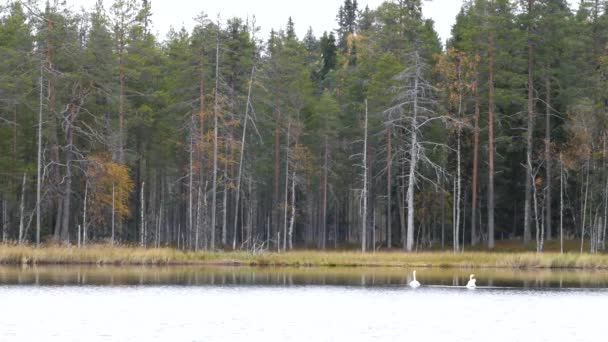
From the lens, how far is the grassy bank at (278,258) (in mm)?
58625

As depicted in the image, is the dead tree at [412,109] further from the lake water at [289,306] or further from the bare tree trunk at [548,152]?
the lake water at [289,306]

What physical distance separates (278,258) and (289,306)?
73.3 feet

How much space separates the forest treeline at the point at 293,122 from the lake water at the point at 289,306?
14981 millimetres

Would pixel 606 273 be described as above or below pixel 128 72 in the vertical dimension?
below

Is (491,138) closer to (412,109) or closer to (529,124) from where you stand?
(529,124)

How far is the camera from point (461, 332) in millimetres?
33094

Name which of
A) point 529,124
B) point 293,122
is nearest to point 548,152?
point 529,124

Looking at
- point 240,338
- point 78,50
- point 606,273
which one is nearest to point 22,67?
point 78,50

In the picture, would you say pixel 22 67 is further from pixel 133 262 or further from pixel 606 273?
pixel 606 273

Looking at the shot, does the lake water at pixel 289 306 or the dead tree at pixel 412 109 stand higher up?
the dead tree at pixel 412 109

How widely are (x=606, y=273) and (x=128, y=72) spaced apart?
3350cm

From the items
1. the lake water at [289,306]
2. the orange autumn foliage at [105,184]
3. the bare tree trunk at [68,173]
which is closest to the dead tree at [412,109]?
Result: the lake water at [289,306]

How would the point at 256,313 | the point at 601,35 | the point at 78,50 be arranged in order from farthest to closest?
A: the point at 601,35
the point at 78,50
the point at 256,313

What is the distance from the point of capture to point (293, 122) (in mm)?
78375
